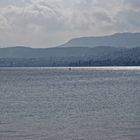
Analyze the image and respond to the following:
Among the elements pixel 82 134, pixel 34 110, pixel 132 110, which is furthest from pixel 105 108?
pixel 82 134

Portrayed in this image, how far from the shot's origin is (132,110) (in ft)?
180

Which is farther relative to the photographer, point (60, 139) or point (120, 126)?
point (120, 126)

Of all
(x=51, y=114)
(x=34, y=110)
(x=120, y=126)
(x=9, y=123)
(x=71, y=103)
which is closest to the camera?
(x=120, y=126)

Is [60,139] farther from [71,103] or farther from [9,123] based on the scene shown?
[71,103]

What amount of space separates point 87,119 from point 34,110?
1084 cm

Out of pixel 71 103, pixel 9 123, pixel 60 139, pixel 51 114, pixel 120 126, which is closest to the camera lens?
pixel 60 139

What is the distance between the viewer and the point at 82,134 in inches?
1529

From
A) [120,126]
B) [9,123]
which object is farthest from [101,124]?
[9,123]

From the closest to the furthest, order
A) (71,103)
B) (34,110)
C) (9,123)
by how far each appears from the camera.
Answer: (9,123), (34,110), (71,103)

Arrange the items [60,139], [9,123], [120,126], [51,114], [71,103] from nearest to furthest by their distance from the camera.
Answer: [60,139], [120,126], [9,123], [51,114], [71,103]

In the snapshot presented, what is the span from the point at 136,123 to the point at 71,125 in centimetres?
532

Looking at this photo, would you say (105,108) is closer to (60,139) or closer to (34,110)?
(34,110)

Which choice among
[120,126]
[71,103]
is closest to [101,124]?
[120,126]

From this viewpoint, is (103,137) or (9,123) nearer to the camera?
(103,137)
